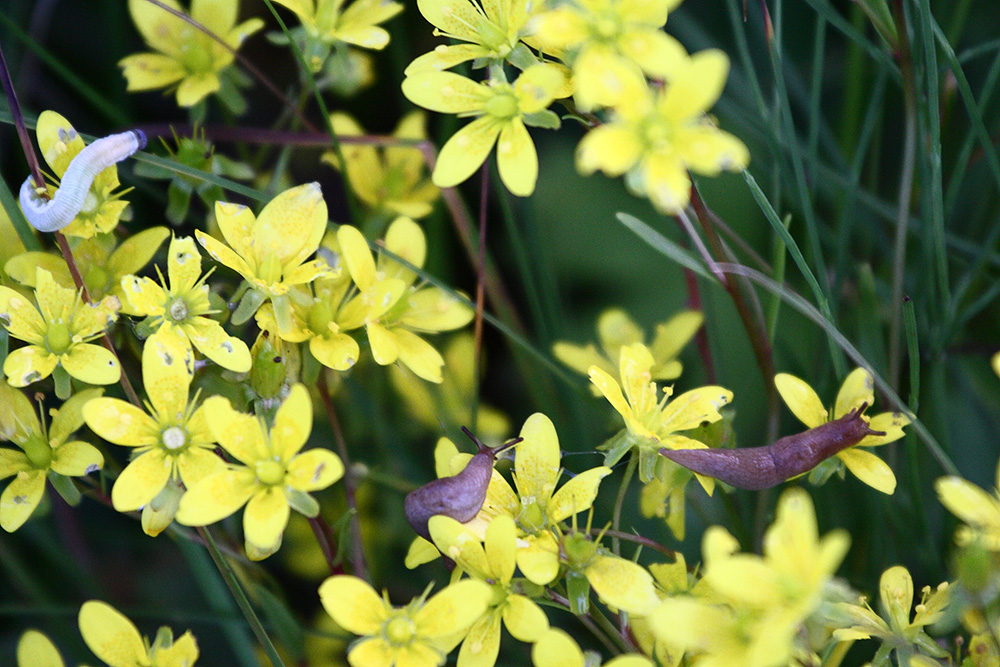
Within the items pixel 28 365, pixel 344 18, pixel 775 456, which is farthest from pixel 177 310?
pixel 775 456


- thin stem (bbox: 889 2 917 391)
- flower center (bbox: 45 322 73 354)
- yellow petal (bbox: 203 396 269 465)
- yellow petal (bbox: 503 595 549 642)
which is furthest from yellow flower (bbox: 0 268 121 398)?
thin stem (bbox: 889 2 917 391)

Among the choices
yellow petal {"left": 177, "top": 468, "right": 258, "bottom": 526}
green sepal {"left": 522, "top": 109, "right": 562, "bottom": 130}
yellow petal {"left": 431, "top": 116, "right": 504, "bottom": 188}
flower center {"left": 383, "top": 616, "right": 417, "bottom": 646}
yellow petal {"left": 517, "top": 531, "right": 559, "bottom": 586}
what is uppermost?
green sepal {"left": 522, "top": 109, "right": 562, "bottom": 130}

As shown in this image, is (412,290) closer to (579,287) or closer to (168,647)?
(168,647)

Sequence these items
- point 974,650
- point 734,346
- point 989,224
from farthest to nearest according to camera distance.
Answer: point 734,346 < point 989,224 < point 974,650

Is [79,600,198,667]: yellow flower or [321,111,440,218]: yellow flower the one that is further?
[321,111,440,218]: yellow flower

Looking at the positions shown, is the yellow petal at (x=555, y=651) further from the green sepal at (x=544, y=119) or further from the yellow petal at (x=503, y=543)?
the green sepal at (x=544, y=119)

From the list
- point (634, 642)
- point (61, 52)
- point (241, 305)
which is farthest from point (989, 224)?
point (61, 52)

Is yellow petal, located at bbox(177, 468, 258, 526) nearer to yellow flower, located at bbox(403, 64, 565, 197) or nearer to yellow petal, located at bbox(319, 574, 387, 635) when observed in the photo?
yellow petal, located at bbox(319, 574, 387, 635)
